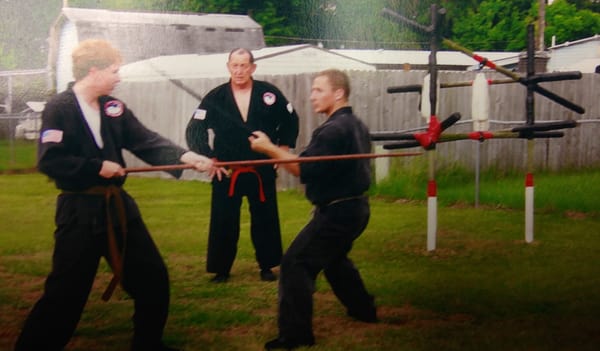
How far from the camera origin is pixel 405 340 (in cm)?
373

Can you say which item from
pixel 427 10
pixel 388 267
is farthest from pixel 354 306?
pixel 427 10

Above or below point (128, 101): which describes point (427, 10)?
above

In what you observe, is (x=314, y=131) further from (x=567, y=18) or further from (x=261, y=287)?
(x=567, y=18)

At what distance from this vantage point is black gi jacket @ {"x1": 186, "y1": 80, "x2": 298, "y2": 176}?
3178 millimetres

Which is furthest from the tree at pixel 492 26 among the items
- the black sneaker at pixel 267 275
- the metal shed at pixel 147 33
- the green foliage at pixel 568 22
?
the black sneaker at pixel 267 275

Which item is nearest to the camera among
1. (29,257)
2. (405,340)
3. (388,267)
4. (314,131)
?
(29,257)

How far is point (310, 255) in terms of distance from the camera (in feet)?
11.9

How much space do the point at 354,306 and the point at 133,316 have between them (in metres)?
0.93

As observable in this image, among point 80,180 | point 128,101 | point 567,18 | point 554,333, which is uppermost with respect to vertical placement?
point 567,18

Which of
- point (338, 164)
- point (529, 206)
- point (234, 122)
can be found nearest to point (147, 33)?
point (234, 122)

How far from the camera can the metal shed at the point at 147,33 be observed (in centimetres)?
299

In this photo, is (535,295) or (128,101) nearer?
(128,101)

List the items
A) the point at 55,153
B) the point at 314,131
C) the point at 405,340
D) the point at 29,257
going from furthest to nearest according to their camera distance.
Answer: the point at 405,340 → the point at 314,131 → the point at 29,257 → the point at 55,153

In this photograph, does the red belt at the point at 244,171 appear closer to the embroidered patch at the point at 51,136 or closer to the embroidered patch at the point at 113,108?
the embroidered patch at the point at 113,108
